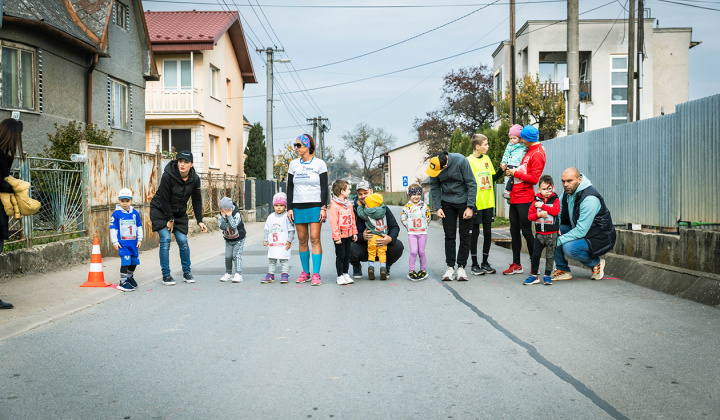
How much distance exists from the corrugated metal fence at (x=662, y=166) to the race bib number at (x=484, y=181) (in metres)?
2.41

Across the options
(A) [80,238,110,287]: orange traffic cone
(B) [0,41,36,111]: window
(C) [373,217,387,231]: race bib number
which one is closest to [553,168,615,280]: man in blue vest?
(C) [373,217,387,231]: race bib number

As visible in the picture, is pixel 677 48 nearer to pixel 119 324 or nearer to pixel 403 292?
pixel 403 292

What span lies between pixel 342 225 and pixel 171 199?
243 centimetres

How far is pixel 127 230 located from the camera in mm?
8867

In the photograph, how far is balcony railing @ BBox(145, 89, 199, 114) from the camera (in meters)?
29.0

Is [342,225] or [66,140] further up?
[66,140]

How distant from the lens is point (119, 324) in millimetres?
6609

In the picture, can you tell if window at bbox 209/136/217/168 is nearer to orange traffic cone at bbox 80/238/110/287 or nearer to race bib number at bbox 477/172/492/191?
orange traffic cone at bbox 80/238/110/287

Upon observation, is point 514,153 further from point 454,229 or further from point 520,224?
point 454,229

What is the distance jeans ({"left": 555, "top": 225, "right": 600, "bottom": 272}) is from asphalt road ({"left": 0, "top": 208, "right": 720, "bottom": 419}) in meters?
0.78

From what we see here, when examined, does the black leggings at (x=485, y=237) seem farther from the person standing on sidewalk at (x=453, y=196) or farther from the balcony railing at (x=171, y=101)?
the balcony railing at (x=171, y=101)

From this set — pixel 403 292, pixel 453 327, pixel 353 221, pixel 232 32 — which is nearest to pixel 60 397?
pixel 453 327

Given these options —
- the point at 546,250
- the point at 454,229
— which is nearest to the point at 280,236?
the point at 454,229

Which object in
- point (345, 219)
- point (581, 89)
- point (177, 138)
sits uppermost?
point (581, 89)
